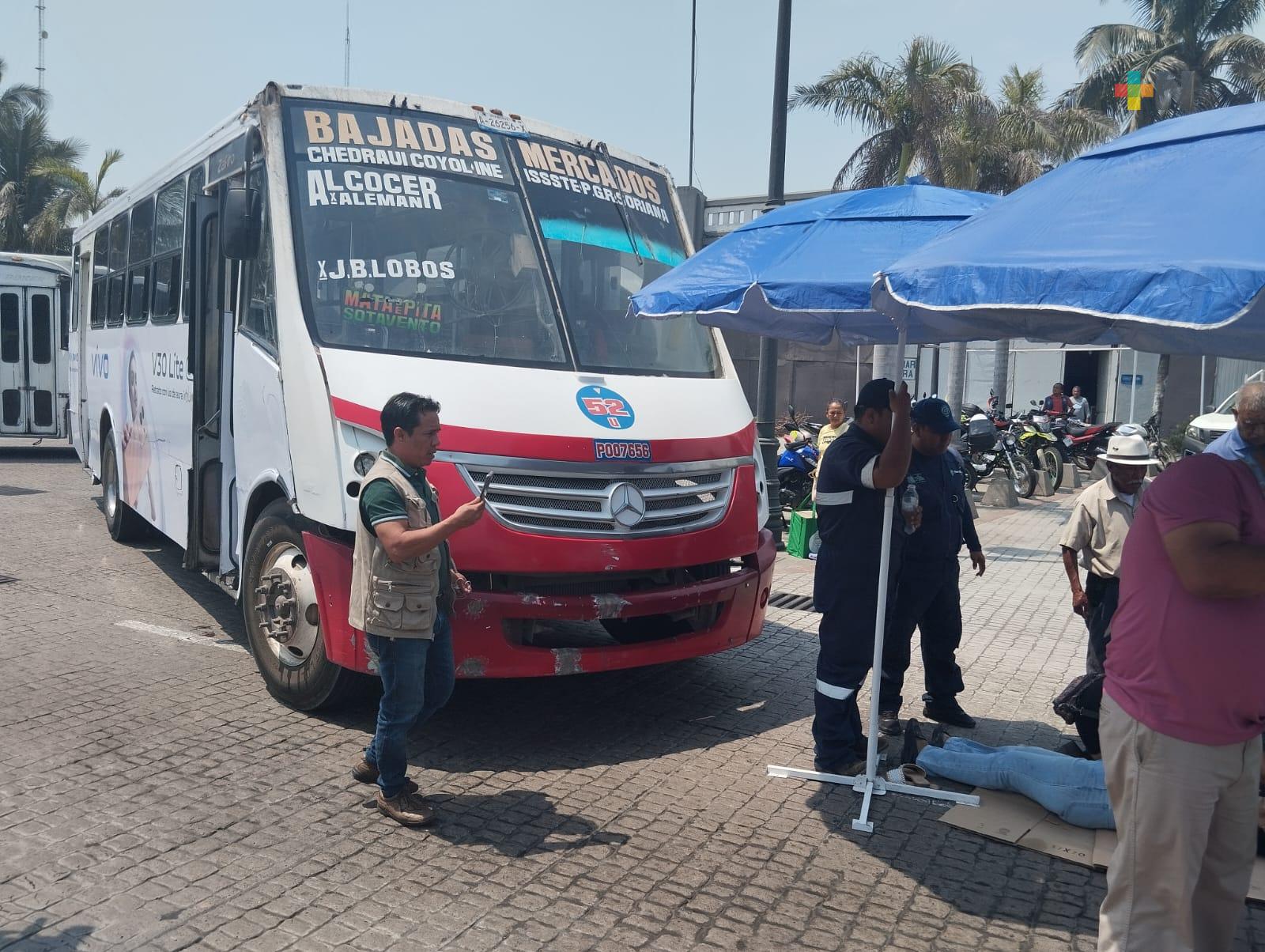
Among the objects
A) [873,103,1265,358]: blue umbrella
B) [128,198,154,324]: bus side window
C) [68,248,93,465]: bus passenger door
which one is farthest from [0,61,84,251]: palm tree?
[873,103,1265,358]: blue umbrella

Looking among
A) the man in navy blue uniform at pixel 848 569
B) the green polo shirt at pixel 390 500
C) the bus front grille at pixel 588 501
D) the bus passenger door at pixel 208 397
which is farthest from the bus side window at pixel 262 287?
the man in navy blue uniform at pixel 848 569

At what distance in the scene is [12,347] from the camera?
17.9 metres

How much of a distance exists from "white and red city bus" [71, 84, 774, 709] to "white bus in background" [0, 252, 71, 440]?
12.7 m

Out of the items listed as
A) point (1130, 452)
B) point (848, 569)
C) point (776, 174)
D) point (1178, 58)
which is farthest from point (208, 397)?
point (1178, 58)

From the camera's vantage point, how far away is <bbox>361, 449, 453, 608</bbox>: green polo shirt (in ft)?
13.9

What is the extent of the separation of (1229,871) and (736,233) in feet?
12.2

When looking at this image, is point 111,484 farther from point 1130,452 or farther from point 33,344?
point 1130,452

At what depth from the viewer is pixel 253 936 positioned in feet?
11.9

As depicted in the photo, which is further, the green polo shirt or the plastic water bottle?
the plastic water bottle

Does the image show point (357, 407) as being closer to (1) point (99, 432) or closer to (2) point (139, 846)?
(2) point (139, 846)

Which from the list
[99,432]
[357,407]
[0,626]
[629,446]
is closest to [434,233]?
[357,407]

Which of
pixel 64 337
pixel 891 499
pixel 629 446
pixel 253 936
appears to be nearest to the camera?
pixel 253 936

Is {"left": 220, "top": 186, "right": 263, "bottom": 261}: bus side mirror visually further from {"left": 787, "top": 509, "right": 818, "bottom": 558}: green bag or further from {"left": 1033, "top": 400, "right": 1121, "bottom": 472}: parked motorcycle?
{"left": 1033, "top": 400, "right": 1121, "bottom": 472}: parked motorcycle

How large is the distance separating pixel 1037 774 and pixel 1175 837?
201cm
